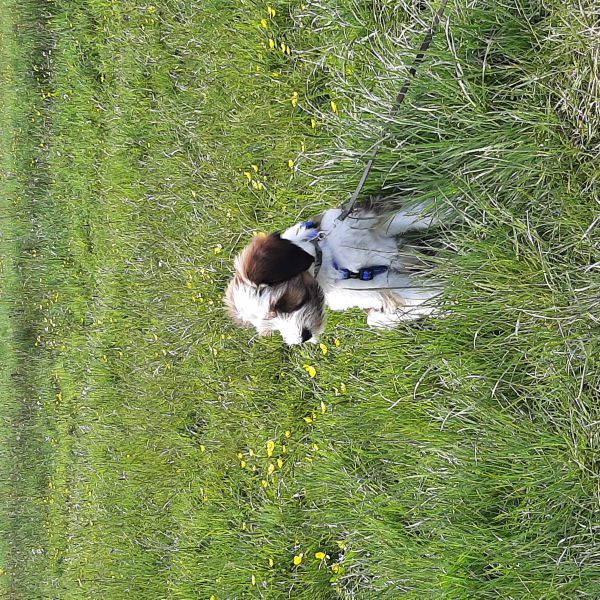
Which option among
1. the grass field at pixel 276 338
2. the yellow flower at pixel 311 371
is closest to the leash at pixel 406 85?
the grass field at pixel 276 338

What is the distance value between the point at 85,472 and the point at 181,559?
1.91m

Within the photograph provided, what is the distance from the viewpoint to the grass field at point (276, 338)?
2373 millimetres

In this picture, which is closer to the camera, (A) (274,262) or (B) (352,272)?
(A) (274,262)

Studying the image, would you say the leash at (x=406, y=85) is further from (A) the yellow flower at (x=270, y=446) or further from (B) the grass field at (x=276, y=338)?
(A) the yellow flower at (x=270, y=446)

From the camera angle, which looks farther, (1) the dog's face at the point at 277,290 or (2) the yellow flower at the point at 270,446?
(2) the yellow flower at the point at 270,446

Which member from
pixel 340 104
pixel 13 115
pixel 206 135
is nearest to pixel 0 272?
pixel 13 115

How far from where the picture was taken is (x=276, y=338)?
13.1ft

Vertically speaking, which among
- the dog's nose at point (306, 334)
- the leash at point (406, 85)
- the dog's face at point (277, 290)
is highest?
the leash at point (406, 85)

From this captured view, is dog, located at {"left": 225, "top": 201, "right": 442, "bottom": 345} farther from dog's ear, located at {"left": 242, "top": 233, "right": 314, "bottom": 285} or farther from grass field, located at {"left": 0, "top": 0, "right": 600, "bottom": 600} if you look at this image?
grass field, located at {"left": 0, "top": 0, "right": 600, "bottom": 600}

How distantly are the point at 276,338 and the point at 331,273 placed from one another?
1349mm

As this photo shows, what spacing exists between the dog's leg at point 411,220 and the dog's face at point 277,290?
0.45m

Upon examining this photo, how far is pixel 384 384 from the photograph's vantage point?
3275 millimetres

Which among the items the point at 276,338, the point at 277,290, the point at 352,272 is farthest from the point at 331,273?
the point at 276,338

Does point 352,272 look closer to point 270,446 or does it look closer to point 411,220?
point 411,220
